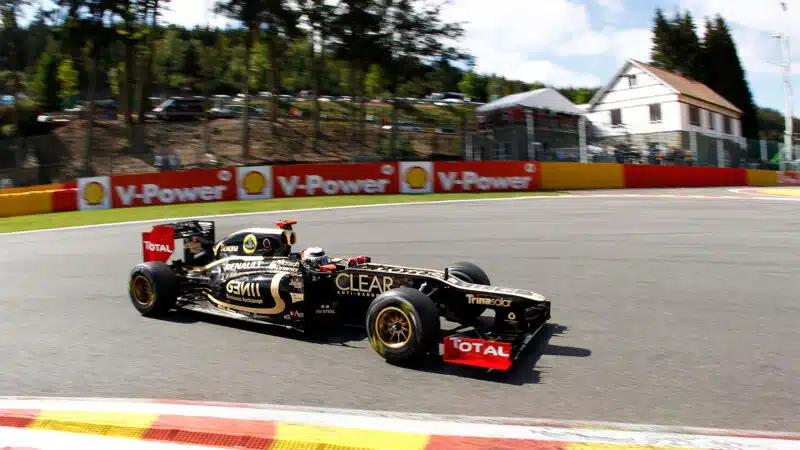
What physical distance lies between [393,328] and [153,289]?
317 cm

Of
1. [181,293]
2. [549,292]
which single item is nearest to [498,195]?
[549,292]

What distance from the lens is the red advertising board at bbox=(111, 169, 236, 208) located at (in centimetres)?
2269

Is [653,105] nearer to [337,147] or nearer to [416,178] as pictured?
[337,147]

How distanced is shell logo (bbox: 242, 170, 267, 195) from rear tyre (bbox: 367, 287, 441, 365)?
61.4 ft

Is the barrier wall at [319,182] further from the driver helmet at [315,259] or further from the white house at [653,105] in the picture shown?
the driver helmet at [315,259]

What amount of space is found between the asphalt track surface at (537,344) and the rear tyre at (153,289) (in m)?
0.17

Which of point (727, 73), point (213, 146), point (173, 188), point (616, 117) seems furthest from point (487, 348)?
point (727, 73)

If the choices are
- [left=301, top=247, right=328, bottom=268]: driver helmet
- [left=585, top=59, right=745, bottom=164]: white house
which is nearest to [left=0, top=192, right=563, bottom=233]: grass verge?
[left=301, top=247, right=328, bottom=268]: driver helmet

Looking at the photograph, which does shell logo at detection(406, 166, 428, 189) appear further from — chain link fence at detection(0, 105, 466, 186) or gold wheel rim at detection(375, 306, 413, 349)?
gold wheel rim at detection(375, 306, 413, 349)

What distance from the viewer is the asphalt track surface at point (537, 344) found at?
4801mm

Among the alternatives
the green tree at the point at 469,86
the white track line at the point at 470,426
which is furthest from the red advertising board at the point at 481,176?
the green tree at the point at 469,86

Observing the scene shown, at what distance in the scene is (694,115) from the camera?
4731 cm

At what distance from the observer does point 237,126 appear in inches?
1320

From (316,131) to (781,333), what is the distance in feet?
93.2
